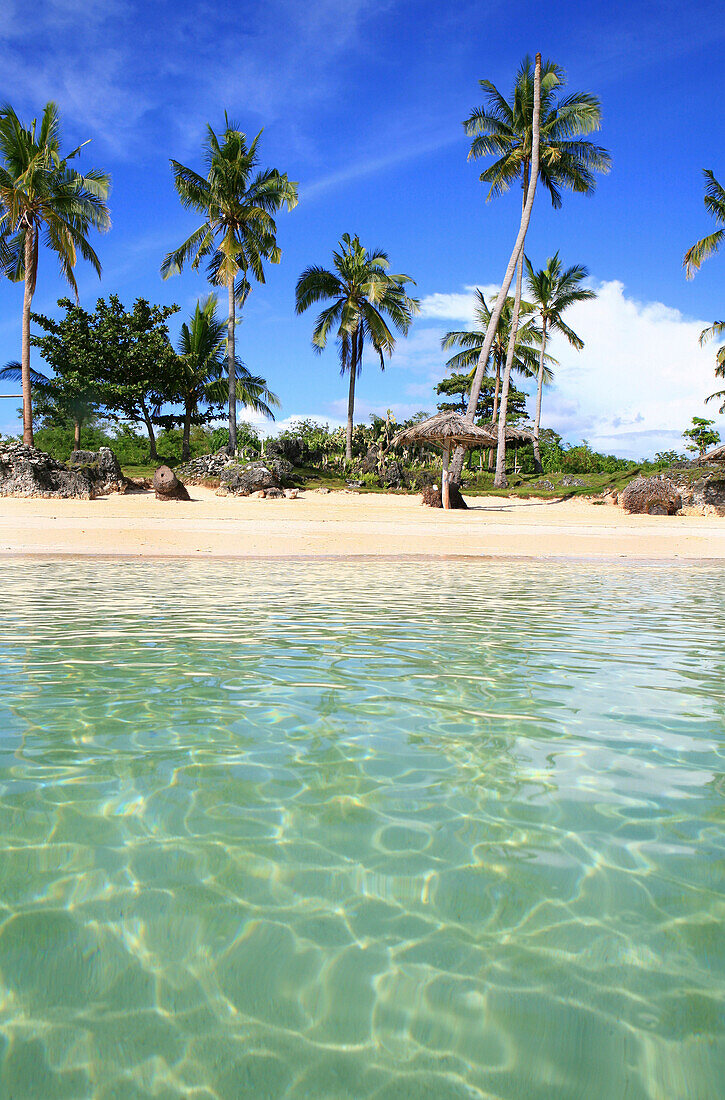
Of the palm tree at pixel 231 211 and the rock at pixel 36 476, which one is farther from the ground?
the palm tree at pixel 231 211

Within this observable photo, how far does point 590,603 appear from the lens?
21.3 ft

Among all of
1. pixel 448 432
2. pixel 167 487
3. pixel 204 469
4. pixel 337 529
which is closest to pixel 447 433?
pixel 448 432

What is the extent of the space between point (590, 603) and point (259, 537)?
25.9 feet

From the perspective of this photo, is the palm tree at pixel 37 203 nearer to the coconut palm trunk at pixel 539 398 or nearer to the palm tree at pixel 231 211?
the palm tree at pixel 231 211

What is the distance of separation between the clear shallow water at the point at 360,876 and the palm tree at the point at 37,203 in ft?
73.6

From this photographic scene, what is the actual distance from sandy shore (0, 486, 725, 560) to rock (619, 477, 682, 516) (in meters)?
0.84

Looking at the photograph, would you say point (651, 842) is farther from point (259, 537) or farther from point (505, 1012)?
point (259, 537)

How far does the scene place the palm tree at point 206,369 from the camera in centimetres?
3219

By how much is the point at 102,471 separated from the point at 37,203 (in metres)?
10.9

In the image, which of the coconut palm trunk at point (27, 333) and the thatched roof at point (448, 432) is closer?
the thatched roof at point (448, 432)

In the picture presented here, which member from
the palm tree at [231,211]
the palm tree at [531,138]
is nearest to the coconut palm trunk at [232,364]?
the palm tree at [231,211]

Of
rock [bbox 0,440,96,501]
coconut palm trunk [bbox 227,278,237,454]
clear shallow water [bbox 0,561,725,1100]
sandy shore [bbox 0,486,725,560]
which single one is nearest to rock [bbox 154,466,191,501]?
sandy shore [bbox 0,486,725,560]

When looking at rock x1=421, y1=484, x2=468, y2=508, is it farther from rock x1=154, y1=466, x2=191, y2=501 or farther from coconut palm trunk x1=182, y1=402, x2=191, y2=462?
coconut palm trunk x1=182, y1=402, x2=191, y2=462

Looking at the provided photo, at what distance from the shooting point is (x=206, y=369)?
33.7m
